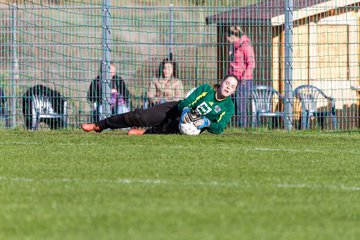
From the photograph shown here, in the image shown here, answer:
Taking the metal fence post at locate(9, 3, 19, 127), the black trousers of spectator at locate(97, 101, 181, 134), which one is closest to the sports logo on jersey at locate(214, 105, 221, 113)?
the black trousers of spectator at locate(97, 101, 181, 134)

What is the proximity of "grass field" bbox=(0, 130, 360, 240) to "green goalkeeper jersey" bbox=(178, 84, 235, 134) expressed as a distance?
150 centimetres

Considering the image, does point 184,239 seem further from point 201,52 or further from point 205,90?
point 201,52

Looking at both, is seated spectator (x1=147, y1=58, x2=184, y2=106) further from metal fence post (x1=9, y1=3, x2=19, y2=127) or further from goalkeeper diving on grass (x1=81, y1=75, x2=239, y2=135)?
goalkeeper diving on grass (x1=81, y1=75, x2=239, y2=135)

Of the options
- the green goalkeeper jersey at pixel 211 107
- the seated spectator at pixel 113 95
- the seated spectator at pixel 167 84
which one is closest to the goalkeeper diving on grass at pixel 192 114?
the green goalkeeper jersey at pixel 211 107

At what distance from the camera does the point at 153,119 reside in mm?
15859

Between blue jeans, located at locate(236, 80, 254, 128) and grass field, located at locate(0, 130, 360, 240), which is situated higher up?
blue jeans, located at locate(236, 80, 254, 128)

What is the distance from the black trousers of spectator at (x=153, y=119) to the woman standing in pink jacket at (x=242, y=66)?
3233 mm

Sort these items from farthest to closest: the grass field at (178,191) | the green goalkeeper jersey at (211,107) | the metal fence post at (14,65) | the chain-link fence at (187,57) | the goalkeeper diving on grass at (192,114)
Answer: the metal fence post at (14,65) < the chain-link fence at (187,57) < the green goalkeeper jersey at (211,107) < the goalkeeper diving on grass at (192,114) < the grass field at (178,191)

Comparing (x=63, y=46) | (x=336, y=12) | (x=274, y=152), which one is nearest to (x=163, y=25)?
(x=63, y=46)

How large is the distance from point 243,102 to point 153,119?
3664 millimetres

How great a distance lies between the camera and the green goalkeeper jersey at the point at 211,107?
15.6m

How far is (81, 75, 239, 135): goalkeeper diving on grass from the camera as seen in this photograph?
15449 mm

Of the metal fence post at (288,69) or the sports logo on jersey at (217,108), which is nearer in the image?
the sports logo on jersey at (217,108)

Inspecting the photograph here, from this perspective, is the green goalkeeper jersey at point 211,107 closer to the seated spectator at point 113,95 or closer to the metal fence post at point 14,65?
the seated spectator at point 113,95
